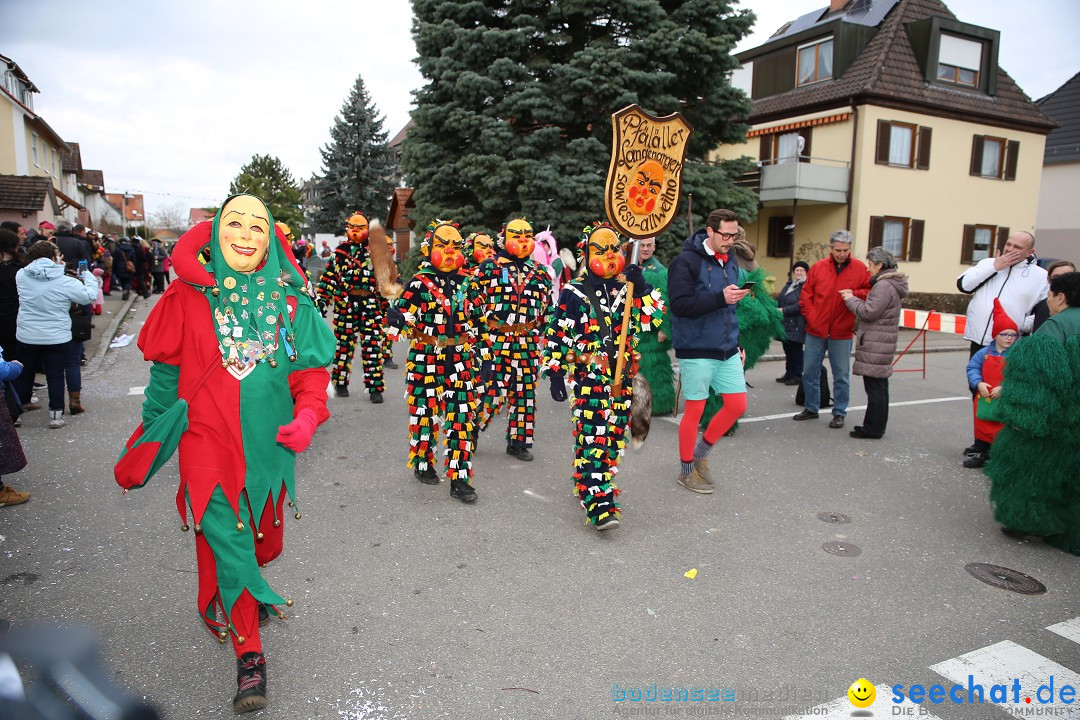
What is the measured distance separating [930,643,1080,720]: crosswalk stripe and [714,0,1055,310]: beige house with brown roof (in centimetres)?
1845

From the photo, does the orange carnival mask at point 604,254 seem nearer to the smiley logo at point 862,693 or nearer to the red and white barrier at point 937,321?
the smiley logo at point 862,693

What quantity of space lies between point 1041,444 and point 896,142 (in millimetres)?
19743

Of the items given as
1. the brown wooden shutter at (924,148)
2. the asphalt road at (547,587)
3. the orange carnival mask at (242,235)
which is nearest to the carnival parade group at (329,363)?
the orange carnival mask at (242,235)

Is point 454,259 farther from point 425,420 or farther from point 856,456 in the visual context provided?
point 856,456

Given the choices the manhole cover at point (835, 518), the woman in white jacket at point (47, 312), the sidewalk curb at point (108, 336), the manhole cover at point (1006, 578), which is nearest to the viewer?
the manhole cover at point (1006, 578)

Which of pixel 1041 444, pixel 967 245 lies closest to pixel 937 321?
pixel 1041 444

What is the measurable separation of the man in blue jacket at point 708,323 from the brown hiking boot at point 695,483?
1 centimetres

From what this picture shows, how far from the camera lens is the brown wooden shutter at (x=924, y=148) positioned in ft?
69.8

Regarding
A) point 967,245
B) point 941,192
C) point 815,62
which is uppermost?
point 815,62

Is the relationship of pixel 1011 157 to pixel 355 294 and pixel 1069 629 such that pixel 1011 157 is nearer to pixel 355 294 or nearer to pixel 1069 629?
pixel 355 294

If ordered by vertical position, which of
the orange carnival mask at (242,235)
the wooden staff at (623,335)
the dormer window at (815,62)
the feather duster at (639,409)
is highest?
the dormer window at (815,62)

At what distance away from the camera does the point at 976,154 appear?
22406 mm

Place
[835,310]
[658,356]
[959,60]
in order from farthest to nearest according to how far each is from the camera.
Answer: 1. [959,60]
2. [658,356]
3. [835,310]

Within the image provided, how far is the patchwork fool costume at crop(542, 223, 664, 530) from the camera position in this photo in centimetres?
454
